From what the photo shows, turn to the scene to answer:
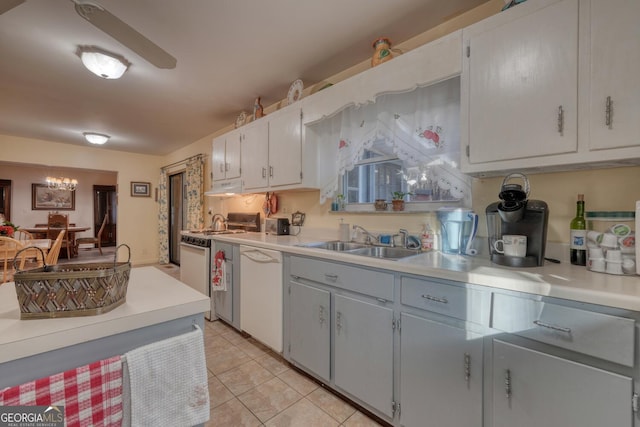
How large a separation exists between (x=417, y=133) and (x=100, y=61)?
7.78ft

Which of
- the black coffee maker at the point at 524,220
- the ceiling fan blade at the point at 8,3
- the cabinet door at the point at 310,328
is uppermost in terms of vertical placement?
the ceiling fan blade at the point at 8,3

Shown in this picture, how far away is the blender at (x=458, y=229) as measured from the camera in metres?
1.58

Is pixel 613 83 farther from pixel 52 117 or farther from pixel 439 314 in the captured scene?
pixel 52 117

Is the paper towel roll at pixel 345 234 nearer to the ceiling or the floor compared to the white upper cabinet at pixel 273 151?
nearer to the floor

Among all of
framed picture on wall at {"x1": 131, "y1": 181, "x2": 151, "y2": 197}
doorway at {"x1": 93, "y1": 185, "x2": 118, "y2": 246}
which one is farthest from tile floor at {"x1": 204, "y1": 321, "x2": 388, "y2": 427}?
doorway at {"x1": 93, "y1": 185, "x2": 118, "y2": 246}

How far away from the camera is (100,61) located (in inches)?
79.1

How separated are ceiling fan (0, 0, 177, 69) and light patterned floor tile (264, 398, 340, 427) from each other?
2.10 m

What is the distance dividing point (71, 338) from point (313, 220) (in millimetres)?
2085

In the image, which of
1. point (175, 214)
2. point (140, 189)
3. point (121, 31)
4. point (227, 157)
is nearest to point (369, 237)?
point (121, 31)

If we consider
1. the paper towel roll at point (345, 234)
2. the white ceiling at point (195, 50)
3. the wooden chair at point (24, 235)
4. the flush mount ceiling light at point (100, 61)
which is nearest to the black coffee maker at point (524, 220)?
the paper towel roll at point (345, 234)

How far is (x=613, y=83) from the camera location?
1038 mm

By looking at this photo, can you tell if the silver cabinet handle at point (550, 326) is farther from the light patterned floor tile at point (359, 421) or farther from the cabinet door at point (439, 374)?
the light patterned floor tile at point (359, 421)

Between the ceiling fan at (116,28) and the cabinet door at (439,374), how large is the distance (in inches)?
74.0

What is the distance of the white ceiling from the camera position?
5.49 ft
